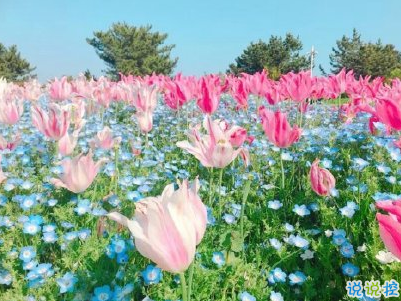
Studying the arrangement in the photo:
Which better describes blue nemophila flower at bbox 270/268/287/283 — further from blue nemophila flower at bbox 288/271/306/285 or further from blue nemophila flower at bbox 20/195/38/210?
blue nemophila flower at bbox 20/195/38/210

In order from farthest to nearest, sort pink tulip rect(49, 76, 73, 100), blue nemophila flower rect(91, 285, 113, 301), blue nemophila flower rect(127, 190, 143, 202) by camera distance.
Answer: pink tulip rect(49, 76, 73, 100)
blue nemophila flower rect(127, 190, 143, 202)
blue nemophila flower rect(91, 285, 113, 301)

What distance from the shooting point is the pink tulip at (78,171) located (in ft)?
7.56

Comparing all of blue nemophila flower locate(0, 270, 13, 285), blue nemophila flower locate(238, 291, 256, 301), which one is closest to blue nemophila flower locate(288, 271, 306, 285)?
blue nemophila flower locate(238, 291, 256, 301)

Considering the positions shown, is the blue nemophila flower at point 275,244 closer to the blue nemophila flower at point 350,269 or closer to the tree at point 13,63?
the blue nemophila flower at point 350,269

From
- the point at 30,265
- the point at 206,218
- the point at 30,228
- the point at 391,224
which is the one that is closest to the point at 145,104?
the point at 30,228

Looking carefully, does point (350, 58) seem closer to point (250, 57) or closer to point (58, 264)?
point (250, 57)

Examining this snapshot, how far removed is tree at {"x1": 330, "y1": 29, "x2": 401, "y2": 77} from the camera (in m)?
55.7

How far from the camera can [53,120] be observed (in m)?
2.84

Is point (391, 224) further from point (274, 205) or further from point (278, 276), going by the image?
point (274, 205)

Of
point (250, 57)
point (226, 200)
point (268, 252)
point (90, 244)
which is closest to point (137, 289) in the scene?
point (90, 244)

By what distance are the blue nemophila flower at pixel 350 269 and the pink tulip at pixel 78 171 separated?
4.61 ft

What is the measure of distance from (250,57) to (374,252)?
2328 inches

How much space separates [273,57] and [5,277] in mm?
60102

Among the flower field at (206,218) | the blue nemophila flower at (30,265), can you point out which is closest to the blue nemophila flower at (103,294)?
the flower field at (206,218)
